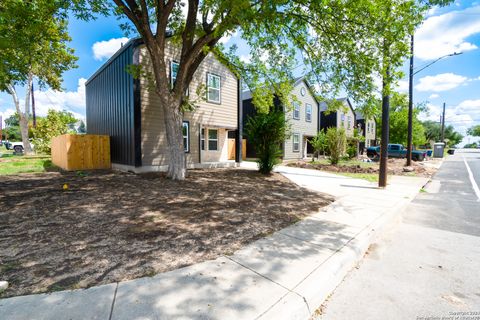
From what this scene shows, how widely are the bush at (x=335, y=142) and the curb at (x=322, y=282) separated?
1291 cm

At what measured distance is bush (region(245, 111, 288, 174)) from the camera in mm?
10594

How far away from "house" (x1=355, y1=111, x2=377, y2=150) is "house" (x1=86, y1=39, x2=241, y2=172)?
87.0 feet

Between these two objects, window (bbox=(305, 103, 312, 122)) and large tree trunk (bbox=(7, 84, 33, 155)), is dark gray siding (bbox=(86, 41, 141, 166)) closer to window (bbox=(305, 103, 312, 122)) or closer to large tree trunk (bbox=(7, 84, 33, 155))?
large tree trunk (bbox=(7, 84, 33, 155))

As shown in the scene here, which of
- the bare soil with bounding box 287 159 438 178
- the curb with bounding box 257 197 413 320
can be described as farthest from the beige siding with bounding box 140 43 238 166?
the curb with bounding box 257 197 413 320

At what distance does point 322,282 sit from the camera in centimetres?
265

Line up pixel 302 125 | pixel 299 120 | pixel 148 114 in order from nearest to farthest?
pixel 148 114 < pixel 299 120 < pixel 302 125

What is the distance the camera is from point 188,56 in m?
8.12

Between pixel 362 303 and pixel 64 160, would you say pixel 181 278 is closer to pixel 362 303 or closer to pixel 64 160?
pixel 362 303

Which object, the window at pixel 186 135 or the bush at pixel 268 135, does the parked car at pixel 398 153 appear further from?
the window at pixel 186 135

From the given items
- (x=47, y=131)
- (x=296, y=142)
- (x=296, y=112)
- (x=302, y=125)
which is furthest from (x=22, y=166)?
(x=302, y=125)

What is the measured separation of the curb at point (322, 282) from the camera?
2166mm

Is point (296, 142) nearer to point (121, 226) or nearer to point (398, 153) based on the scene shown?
point (398, 153)

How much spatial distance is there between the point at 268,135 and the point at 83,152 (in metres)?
9.01

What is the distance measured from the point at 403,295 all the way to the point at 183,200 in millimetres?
4625
